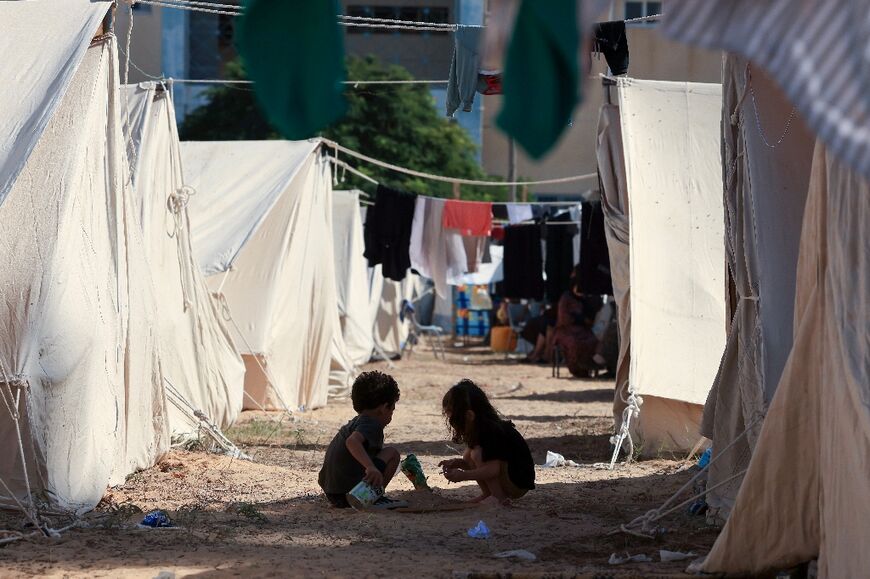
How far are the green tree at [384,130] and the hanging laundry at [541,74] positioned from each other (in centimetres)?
2221

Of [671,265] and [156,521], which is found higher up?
[671,265]

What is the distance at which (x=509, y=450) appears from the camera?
20.8ft

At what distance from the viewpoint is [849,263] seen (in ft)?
12.5

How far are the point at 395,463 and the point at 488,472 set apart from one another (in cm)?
49

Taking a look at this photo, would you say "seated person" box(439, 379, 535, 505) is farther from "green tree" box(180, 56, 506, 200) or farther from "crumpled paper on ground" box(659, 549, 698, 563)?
"green tree" box(180, 56, 506, 200)

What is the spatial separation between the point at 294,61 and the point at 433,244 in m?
12.2

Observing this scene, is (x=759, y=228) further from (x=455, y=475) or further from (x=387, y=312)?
(x=387, y=312)

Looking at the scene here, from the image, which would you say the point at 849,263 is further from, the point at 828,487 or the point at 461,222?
the point at 461,222

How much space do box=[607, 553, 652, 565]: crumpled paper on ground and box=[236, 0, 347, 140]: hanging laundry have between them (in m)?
2.59

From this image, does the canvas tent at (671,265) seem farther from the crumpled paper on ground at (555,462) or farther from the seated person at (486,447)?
the seated person at (486,447)

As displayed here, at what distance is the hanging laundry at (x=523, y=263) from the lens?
1603 centimetres

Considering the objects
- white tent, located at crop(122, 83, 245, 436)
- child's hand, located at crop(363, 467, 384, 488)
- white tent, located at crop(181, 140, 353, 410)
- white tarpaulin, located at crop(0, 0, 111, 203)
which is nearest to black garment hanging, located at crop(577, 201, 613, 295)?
white tent, located at crop(181, 140, 353, 410)

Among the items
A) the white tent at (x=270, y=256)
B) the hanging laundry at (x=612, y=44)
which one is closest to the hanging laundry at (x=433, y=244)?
the white tent at (x=270, y=256)

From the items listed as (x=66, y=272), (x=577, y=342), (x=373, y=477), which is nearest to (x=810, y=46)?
(x=373, y=477)
